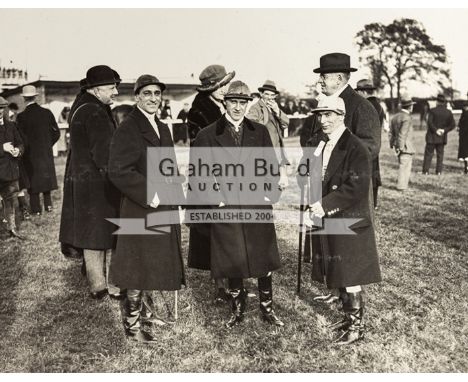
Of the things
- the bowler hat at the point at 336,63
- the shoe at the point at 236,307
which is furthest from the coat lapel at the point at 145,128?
the bowler hat at the point at 336,63

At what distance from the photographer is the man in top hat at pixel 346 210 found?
3.94 metres

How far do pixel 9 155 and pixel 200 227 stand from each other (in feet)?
14.5

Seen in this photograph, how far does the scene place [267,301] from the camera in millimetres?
4555

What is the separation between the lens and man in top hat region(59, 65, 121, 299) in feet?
15.7

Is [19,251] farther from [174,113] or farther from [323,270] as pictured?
[174,113]

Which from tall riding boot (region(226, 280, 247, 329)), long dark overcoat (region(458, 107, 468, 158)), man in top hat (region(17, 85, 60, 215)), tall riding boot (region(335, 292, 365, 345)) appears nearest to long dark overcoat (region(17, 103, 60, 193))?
man in top hat (region(17, 85, 60, 215))

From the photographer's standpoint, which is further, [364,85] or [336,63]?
[364,85]

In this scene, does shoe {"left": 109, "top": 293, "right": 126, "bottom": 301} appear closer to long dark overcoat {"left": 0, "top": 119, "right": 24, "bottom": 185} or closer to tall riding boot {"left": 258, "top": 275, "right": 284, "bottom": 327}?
tall riding boot {"left": 258, "top": 275, "right": 284, "bottom": 327}

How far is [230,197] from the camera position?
4254 mm

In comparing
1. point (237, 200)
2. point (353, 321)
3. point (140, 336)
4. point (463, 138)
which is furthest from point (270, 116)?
point (463, 138)

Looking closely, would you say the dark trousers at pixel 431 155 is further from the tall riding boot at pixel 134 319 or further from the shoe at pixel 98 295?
the tall riding boot at pixel 134 319

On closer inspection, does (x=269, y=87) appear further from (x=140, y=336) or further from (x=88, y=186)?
(x=140, y=336)

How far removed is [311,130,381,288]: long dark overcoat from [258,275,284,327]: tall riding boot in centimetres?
62

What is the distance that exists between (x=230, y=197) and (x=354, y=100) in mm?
1433
